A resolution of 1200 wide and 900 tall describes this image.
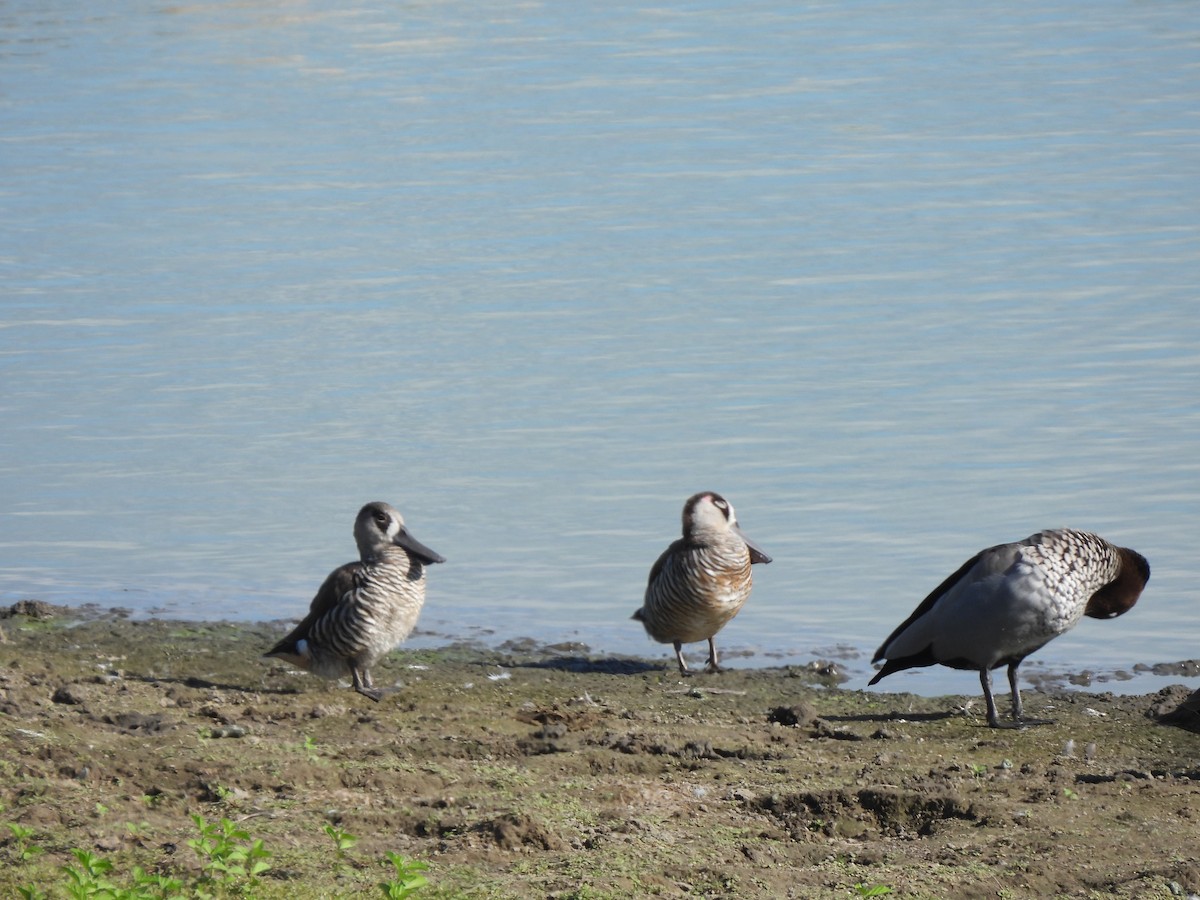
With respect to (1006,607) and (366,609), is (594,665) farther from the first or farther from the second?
(1006,607)

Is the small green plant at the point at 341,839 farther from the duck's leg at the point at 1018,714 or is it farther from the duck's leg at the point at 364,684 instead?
the duck's leg at the point at 1018,714

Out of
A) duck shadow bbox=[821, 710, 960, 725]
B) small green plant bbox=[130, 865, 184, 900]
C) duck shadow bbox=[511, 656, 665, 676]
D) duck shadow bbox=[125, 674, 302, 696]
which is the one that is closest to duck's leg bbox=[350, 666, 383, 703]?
duck shadow bbox=[125, 674, 302, 696]

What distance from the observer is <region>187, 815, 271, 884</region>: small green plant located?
18.3ft

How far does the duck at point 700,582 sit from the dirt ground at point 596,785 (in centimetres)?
51

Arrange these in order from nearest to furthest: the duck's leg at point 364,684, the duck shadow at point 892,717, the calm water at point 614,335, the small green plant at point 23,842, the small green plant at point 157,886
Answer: the small green plant at point 157,886, the small green plant at point 23,842, the duck shadow at point 892,717, the duck's leg at point 364,684, the calm water at point 614,335

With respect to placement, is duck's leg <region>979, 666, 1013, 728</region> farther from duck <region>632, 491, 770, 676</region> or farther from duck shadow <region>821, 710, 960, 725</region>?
duck <region>632, 491, 770, 676</region>

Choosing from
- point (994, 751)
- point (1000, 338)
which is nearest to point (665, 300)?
point (1000, 338)

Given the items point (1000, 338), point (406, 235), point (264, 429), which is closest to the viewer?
point (264, 429)

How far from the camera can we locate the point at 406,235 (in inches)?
898

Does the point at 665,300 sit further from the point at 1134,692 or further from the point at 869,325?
the point at 1134,692

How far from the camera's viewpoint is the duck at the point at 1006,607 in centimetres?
922

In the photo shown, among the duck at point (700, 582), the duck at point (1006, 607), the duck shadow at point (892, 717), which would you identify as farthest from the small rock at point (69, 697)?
the duck at point (1006, 607)

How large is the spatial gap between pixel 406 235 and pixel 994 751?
15.1 metres

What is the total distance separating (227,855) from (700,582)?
5.38 m
